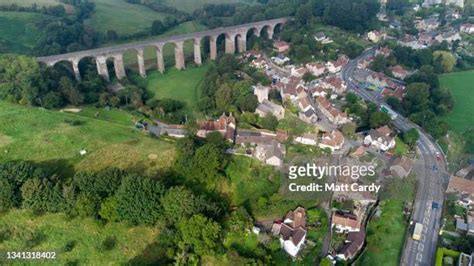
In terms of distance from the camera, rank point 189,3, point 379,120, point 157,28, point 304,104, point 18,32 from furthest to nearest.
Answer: point 189,3
point 157,28
point 18,32
point 304,104
point 379,120

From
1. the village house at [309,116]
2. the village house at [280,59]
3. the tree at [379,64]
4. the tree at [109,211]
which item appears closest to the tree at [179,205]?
the tree at [109,211]

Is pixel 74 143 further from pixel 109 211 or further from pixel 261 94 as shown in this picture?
pixel 261 94

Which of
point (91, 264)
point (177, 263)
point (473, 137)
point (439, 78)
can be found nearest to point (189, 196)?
point (177, 263)

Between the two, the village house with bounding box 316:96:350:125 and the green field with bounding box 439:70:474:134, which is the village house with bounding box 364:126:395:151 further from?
the green field with bounding box 439:70:474:134

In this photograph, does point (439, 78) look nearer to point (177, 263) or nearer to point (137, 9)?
point (177, 263)

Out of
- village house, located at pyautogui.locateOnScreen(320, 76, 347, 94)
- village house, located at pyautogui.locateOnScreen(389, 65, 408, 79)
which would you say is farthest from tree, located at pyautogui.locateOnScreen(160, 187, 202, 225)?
village house, located at pyautogui.locateOnScreen(389, 65, 408, 79)

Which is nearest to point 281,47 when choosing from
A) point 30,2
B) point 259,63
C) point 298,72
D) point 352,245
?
point 259,63
